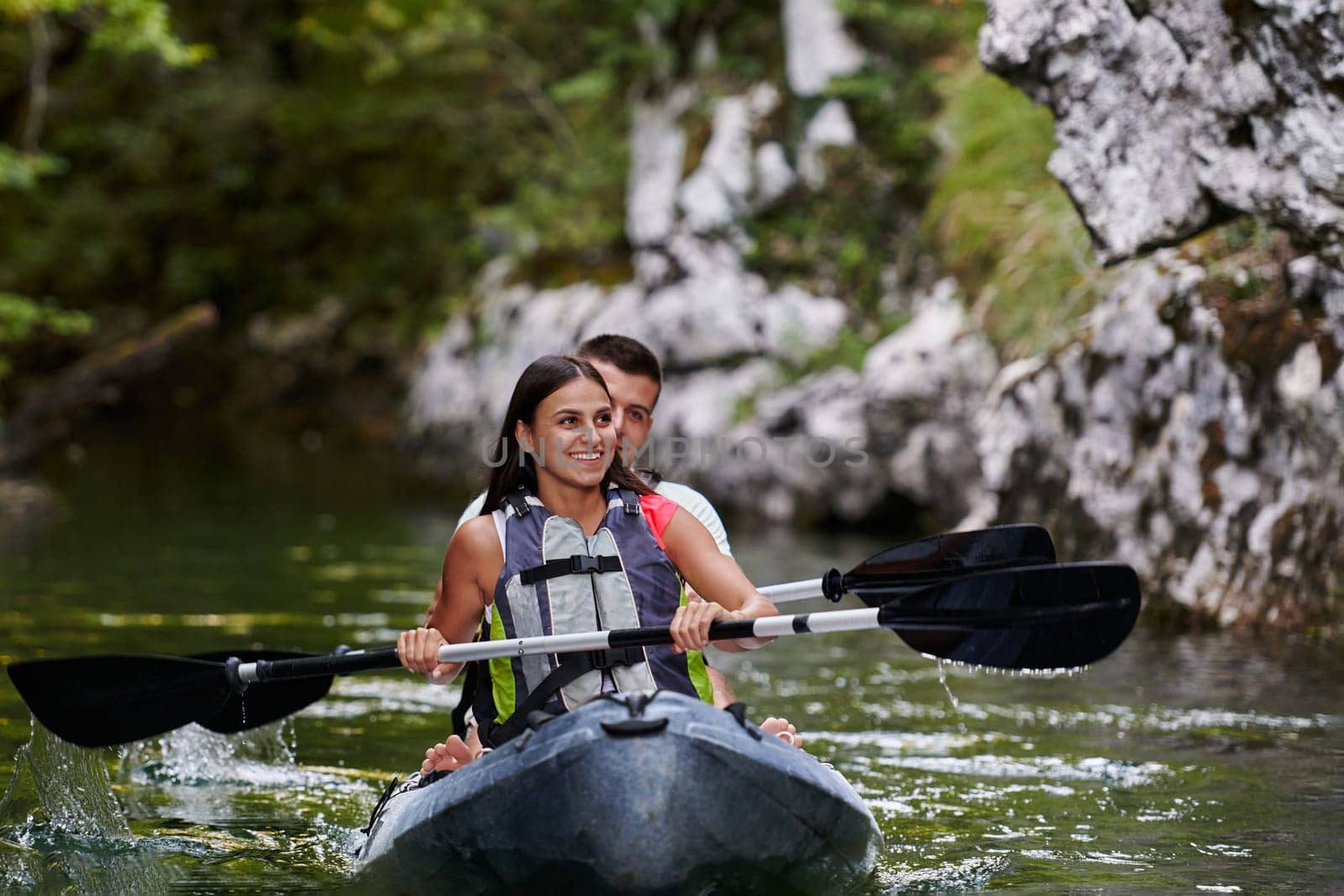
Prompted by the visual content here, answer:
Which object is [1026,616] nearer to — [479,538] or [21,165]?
[479,538]

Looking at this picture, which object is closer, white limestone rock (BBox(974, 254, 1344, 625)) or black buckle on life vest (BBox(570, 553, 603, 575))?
black buckle on life vest (BBox(570, 553, 603, 575))

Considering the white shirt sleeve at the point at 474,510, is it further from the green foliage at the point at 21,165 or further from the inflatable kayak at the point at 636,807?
the green foliage at the point at 21,165

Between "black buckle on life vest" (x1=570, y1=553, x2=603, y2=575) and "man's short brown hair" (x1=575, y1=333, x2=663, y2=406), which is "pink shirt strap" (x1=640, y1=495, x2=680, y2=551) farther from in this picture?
"man's short brown hair" (x1=575, y1=333, x2=663, y2=406)

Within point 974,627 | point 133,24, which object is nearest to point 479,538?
point 974,627

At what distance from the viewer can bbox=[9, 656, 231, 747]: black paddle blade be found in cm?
420

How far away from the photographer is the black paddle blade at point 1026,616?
3.49 meters

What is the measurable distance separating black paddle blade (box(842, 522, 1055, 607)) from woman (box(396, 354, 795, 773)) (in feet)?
1.93

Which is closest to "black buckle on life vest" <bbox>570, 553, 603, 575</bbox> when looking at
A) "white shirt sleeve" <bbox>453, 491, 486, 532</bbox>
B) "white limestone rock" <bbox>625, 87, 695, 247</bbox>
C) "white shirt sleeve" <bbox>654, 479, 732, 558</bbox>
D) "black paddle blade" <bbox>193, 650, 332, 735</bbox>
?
"white shirt sleeve" <bbox>453, 491, 486, 532</bbox>

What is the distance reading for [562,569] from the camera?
3686 mm

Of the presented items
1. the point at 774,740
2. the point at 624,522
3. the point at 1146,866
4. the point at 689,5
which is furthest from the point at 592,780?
the point at 689,5

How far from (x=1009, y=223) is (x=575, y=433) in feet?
29.1

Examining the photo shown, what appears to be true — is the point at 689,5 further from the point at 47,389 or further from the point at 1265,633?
the point at 1265,633

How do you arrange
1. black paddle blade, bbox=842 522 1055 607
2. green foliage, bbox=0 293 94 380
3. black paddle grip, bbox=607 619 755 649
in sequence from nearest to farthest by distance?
black paddle grip, bbox=607 619 755 649, black paddle blade, bbox=842 522 1055 607, green foliage, bbox=0 293 94 380

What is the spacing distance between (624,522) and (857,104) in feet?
42.2
